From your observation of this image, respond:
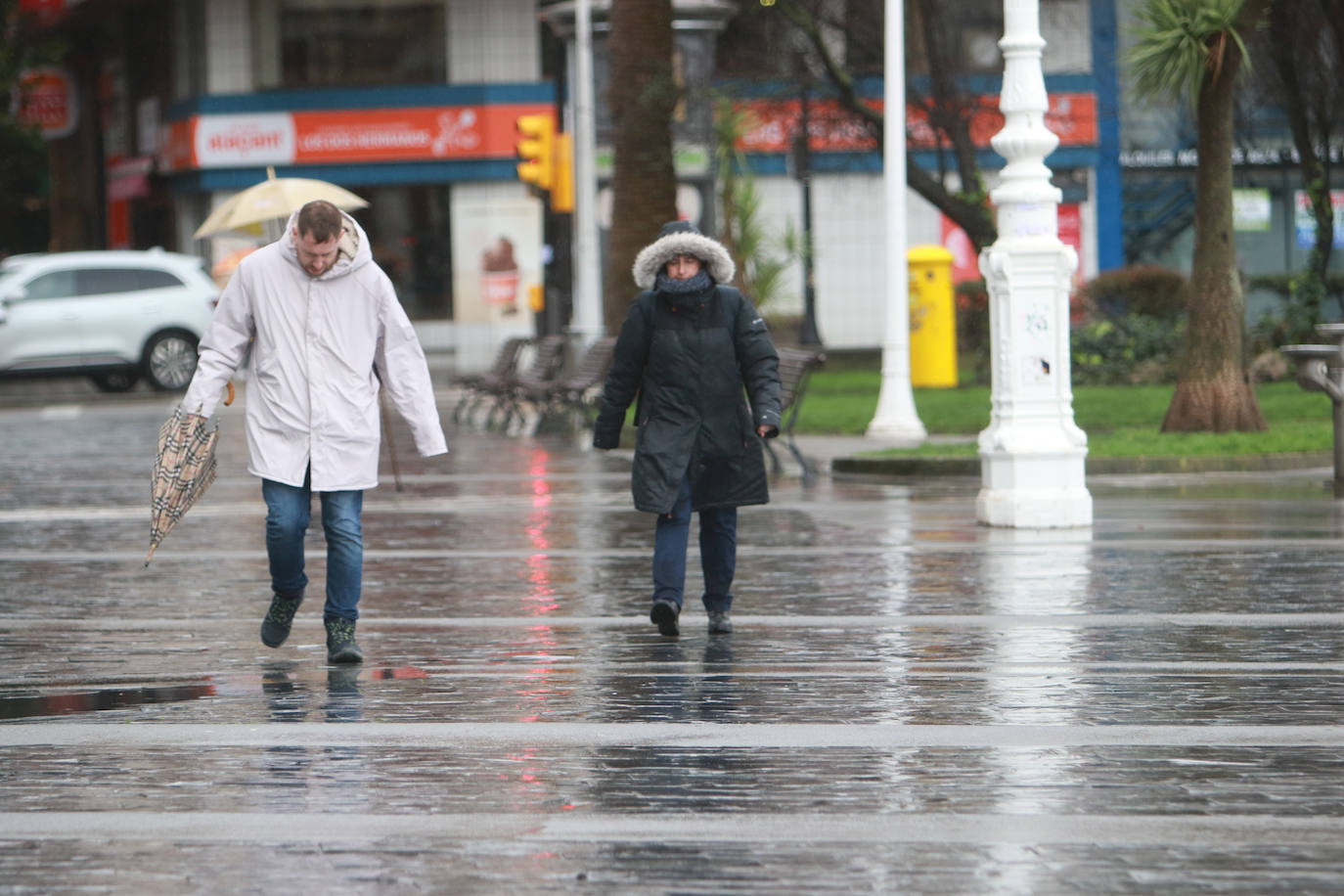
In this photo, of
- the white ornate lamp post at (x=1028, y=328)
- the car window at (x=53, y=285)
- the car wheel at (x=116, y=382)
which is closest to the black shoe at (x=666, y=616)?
the white ornate lamp post at (x=1028, y=328)

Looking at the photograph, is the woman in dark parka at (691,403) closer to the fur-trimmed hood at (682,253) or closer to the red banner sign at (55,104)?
the fur-trimmed hood at (682,253)

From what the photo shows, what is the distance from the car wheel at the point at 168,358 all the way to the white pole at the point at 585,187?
21.2 feet

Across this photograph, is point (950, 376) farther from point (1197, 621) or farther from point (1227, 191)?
point (1197, 621)

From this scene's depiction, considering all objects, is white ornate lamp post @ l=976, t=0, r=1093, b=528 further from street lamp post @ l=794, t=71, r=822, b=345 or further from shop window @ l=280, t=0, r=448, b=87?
shop window @ l=280, t=0, r=448, b=87

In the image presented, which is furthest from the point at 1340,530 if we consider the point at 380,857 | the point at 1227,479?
the point at 380,857

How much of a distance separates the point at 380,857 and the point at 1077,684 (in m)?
3.01

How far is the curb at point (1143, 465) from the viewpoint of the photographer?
1544 cm

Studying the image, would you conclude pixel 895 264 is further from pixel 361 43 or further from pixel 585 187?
pixel 361 43

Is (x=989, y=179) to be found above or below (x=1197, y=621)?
above

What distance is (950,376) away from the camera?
27.6 m

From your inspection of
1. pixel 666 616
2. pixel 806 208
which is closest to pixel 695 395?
pixel 666 616

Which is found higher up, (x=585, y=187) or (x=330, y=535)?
(x=585, y=187)

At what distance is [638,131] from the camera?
22.0 meters

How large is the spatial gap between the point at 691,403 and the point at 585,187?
60.1 feet
